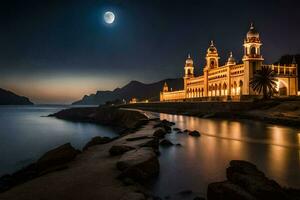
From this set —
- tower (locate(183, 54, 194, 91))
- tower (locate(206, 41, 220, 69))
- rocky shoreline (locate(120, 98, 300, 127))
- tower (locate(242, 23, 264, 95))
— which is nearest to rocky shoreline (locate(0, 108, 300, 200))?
rocky shoreline (locate(120, 98, 300, 127))

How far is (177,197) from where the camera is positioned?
1251cm

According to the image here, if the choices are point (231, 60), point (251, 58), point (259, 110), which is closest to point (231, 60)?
point (231, 60)

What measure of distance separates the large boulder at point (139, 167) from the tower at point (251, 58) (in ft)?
221

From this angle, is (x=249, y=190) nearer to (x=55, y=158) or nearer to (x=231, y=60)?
(x=55, y=158)

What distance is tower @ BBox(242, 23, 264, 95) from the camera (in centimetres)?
7912

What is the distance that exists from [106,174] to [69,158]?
4772 millimetres

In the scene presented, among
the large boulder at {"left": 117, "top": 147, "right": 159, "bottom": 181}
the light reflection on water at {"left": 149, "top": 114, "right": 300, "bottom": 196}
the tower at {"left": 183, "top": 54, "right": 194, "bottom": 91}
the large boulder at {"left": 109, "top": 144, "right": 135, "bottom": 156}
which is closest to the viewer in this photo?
the large boulder at {"left": 117, "top": 147, "right": 159, "bottom": 181}

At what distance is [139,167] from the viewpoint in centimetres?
1472

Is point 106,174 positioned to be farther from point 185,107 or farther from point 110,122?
point 185,107

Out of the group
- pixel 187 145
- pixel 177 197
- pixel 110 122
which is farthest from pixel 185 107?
pixel 177 197

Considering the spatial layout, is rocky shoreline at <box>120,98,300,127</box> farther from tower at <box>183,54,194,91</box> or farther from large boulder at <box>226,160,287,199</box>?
tower at <box>183,54,194,91</box>

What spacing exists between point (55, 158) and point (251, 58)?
2799 inches

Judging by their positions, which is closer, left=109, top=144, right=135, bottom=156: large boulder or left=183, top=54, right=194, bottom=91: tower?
left=109, top=144, right=135, bottom=156: large boulder

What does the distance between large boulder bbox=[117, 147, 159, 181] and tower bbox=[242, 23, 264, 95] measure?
6735 centimetres
